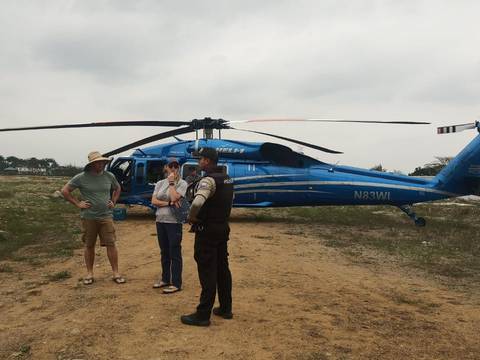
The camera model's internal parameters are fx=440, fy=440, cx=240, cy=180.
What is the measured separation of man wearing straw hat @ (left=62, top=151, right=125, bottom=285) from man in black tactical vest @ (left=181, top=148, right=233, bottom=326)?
2075 mm

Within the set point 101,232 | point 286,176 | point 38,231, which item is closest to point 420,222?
point 286,176

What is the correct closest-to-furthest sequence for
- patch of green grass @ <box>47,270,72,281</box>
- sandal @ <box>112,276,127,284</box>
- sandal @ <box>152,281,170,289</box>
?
sandal @ <box>152,281,170,289</box> < sandal @ <box>112,276,127,284</box> < patch of green grass @ <box>47,270,72,281</box>

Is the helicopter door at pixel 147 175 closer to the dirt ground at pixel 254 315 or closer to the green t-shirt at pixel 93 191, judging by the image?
the dirt ground at pixel 254 315

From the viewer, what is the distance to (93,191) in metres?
6.25

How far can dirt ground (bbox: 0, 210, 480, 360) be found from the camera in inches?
161

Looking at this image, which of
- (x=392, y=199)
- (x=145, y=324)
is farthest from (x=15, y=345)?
(x=392, y=199)

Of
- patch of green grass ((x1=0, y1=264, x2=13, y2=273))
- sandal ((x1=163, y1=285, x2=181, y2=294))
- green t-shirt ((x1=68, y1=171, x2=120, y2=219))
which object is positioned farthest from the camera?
patch of green grass ((x1=0, y1=264, x2=13, y2=273))

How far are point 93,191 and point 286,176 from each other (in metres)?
8.61

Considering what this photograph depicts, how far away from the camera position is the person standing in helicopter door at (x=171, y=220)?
582 cm

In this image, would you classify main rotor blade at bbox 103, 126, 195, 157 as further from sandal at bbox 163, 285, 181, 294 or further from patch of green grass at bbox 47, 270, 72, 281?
sandal at bbox 163, 285, 181, 294

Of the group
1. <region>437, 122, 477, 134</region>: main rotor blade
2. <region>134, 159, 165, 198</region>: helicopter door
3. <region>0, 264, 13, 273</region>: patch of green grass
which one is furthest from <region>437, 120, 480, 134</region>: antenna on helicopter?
<region>0, 264, 13, 273</region>: patch of green grass

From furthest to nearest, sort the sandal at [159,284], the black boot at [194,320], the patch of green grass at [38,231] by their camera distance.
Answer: the patch of green grass at [38,231] → the sandal at [159,284] → the black boot at [194,320]

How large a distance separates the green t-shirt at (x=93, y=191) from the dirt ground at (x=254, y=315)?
40.6 inches

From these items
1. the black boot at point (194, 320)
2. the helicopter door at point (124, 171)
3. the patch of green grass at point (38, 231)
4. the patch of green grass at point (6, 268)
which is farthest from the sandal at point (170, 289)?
the helicopter door at point (124, 171)
